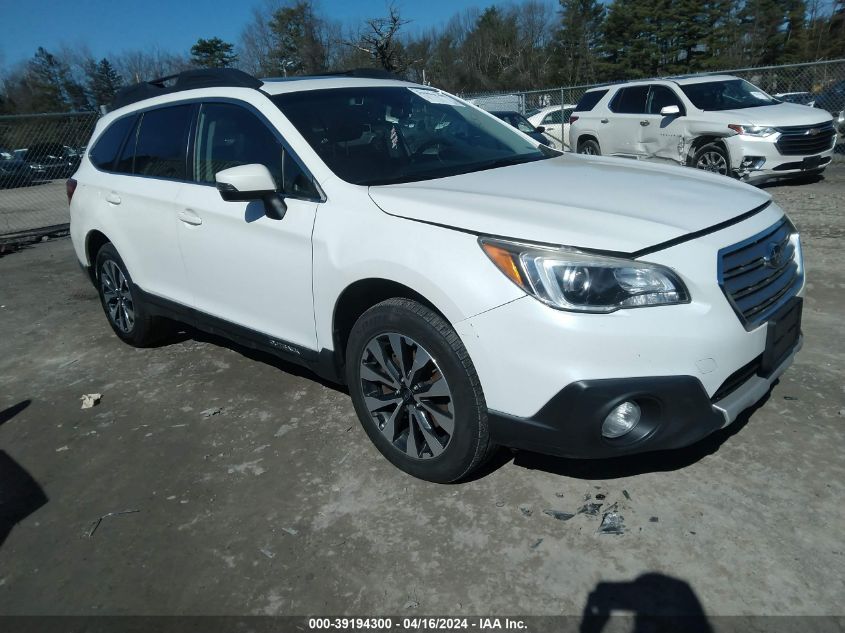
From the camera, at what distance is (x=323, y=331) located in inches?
124

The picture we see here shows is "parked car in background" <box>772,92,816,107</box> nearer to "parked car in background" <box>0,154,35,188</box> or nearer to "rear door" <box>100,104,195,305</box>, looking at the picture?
"rear door" <box>100,104,195,305</box>

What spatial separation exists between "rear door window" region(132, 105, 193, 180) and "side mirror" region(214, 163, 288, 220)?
3.41 feet

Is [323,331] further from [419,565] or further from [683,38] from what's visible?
[683,38]

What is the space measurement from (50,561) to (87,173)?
3263mm

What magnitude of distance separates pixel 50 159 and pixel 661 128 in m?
11.2

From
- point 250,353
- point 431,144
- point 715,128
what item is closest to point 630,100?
point 715,128

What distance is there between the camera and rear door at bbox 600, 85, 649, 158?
11.2 m

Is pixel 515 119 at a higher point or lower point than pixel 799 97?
higher

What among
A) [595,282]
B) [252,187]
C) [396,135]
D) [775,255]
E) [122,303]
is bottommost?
[122,303]

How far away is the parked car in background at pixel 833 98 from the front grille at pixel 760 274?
14.4 meters

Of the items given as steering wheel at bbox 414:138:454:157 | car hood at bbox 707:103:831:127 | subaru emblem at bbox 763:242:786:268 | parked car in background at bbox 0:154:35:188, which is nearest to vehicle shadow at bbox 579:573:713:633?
subaru emblem at bbox 763:242:786:268

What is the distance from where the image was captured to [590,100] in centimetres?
1255

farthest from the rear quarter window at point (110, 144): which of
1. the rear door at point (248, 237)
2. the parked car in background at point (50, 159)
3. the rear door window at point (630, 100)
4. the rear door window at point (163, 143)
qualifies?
the rear door window at point (630, 100)

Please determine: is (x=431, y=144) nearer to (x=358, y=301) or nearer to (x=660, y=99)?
(x=358, y=301)
